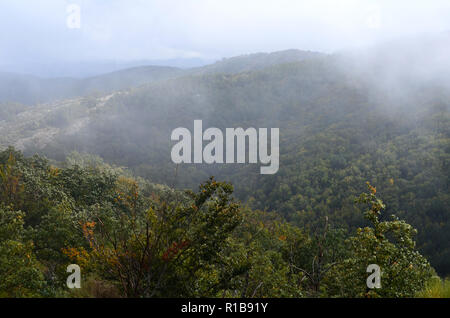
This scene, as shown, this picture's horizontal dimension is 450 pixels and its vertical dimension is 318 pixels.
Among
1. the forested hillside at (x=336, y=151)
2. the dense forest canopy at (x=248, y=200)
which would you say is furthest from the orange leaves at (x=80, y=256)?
the forested hillside at (x=336, y=151)

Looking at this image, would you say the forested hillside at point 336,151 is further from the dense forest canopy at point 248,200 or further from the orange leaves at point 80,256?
the orange leaves at point 80,256

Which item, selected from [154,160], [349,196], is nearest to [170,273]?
[349,196]

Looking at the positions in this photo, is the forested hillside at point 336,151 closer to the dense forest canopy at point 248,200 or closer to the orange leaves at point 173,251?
the dense forest canopy at point 248,200

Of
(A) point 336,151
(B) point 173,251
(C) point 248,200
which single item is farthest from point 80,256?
(A) point 336,151

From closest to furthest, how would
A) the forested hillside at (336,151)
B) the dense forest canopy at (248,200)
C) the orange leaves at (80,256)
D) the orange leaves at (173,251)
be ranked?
the orange leaves at (173,251) → the dense forest canopy at (248,200) → the orange leaves at (80,256) → the forested hillside at (336,151)

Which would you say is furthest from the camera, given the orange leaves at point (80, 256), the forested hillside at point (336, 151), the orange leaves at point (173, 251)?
the forested hillside at point (336, 151)

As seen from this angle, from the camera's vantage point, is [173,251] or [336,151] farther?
[336,151]

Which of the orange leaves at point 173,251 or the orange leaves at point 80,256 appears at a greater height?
the orange leaves at point 173,251

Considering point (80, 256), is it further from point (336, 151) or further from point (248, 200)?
point (336, 151)

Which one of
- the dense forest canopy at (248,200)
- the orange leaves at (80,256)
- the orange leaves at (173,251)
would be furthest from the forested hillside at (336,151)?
the orange leaves at (173,251)

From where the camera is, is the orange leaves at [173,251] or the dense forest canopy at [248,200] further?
the dense forest canopy at [248,200]

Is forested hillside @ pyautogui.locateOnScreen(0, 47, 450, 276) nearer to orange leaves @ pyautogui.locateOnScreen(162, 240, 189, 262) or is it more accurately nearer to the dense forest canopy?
the dense forest canopy

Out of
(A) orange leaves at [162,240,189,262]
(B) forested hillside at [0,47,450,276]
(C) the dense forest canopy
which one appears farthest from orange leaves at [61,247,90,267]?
(B) forested hillside at [0,47,450,276]
